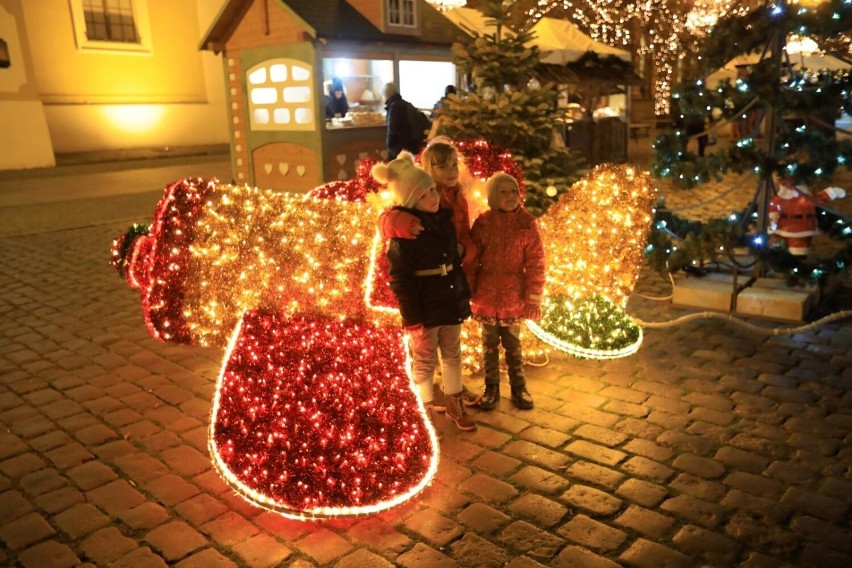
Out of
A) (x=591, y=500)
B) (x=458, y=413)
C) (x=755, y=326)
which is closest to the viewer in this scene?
(x=591, y=500)

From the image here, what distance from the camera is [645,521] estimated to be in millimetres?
3459

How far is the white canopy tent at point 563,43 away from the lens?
54.1 feet

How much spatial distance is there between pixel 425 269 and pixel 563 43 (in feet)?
48.0

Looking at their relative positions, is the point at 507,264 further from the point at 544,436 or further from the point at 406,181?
the point at 544,436

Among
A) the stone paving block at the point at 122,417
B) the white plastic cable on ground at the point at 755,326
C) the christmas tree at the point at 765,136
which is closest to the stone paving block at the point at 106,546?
the stone paving block at the point at 122,417

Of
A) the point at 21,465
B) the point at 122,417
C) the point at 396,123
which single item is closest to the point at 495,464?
the point at 122,417

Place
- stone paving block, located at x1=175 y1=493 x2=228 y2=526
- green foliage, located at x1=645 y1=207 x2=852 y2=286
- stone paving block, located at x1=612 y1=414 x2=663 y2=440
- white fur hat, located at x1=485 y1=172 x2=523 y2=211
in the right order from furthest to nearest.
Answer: green foliage, located at x1=645 y1=207 x2=852 y2=286, white fur hat, located at x1=485 y1=172 x2=523 y2=211, stone paving block, located at x1=612 y1=414 x2=663 y2=440, stone paving block, located at x1=175 y1=493 x2=228 y2=526

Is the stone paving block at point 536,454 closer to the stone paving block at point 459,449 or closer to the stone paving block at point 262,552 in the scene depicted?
the stone paving block at point 459,449

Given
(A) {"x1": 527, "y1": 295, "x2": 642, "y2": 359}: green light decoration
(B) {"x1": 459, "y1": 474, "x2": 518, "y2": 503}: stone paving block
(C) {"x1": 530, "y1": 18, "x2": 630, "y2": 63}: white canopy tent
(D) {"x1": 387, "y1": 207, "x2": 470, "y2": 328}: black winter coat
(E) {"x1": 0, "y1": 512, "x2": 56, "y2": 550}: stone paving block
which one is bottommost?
(B) {"x1": 459, "y1": 474, "x2": 518, "y2": 503}: stone paving block

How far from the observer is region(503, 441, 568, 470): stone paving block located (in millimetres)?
4008

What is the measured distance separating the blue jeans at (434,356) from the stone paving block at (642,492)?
1.22 metres

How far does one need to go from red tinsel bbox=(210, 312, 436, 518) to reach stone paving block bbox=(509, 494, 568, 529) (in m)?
0.51

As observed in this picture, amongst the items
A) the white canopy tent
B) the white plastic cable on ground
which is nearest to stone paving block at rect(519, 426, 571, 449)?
the white plastic cable on ground

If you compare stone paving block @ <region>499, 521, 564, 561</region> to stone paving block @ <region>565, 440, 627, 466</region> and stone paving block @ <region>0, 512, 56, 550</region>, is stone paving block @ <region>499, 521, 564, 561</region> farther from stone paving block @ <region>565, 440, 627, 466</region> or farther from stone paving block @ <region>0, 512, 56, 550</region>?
stone paving block @ <region>0, 512, 56, 550</region>
